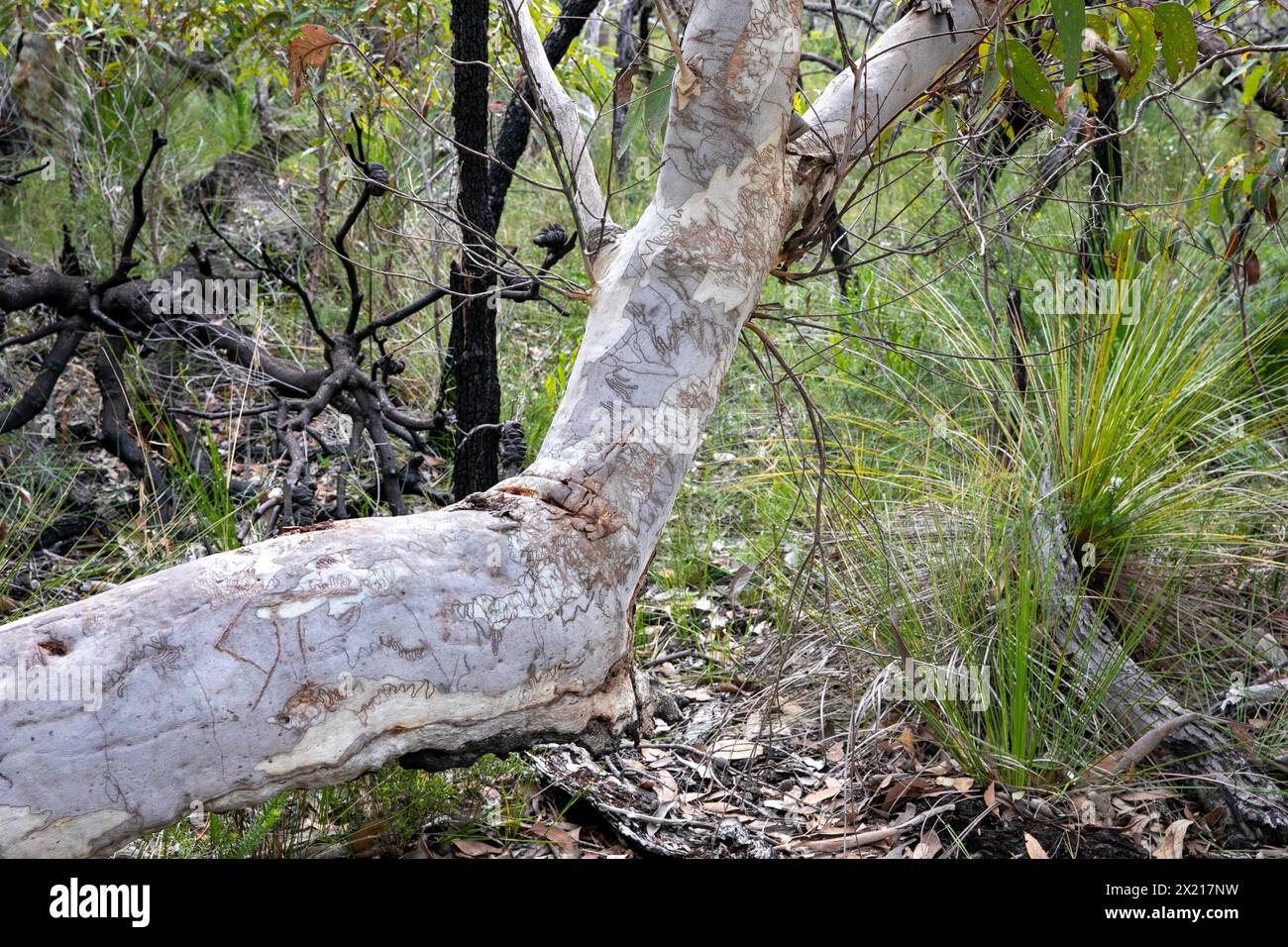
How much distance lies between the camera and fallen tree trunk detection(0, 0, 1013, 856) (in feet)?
4.62

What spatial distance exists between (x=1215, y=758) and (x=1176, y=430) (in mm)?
1053

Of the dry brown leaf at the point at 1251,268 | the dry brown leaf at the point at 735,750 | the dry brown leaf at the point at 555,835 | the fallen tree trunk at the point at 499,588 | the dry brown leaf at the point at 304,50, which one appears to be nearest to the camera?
the fallen tree trunk at the point at 499,588

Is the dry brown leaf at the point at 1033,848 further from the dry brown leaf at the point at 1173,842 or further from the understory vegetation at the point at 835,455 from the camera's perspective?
the dry brown leaf at the point at 1173,842

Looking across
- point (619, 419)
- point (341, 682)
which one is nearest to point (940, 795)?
point (619, 419)

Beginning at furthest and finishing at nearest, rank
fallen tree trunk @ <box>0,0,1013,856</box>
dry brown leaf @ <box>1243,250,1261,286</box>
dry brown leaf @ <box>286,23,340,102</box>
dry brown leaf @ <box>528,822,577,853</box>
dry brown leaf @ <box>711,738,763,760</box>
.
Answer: dry brown leaf @ <box>1243,250,1261,286</box>, dry brown leaf @ <box>711,738,763,760</box>, dry brown leaf @ <box>528,822,577,853</box>, dry brown leaf @ <box>286,23,340,102</box>, fallen tree trunk @ <box>0,0,1013,856</box>

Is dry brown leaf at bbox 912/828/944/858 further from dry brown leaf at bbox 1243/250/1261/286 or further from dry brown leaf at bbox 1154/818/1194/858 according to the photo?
dry brown leaf at bbox 1243/250/1261/286

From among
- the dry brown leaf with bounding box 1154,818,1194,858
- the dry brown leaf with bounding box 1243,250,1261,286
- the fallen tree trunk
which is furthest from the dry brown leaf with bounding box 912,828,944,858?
the dry brown leaf with bounding box 1243,250,1261,286

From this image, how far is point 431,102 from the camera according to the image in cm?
467

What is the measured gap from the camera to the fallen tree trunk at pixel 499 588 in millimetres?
1407

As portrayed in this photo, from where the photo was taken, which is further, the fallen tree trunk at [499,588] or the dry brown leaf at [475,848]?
the dry brown leaf at [475,848]

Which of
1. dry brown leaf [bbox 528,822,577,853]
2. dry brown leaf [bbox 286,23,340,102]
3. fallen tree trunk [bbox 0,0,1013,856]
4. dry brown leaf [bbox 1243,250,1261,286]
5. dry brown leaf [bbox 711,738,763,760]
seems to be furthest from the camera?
dry brown leaf [bbox 1243,250,1261,286]

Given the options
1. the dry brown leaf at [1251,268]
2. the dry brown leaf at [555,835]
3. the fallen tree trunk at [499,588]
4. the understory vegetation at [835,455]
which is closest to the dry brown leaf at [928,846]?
the understory vegetation at [835,455]

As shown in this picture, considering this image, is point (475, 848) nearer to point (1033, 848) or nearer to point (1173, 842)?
point (1033, 848)

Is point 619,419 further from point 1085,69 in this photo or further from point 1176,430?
point 1176,430
